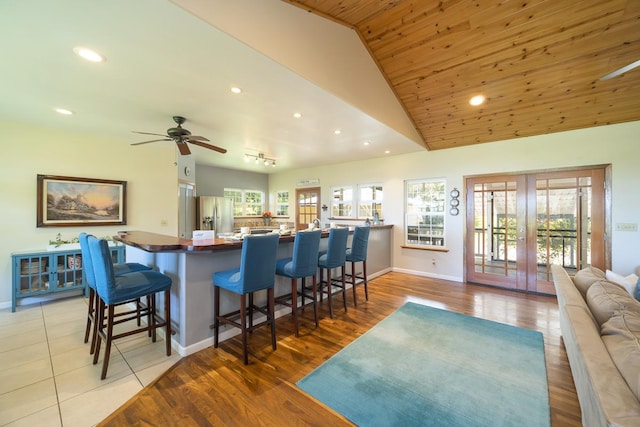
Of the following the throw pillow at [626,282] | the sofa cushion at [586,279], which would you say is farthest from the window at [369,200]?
the throw pillow at [626,282]

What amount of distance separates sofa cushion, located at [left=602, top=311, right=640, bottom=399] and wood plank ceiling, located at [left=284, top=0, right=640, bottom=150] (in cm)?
298

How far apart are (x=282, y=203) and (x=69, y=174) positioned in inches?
203

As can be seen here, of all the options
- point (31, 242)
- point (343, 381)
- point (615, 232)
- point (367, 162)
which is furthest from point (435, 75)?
point (31, 242)

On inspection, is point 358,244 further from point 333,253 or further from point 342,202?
point 342,202

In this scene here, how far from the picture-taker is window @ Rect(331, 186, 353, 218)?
657 cm

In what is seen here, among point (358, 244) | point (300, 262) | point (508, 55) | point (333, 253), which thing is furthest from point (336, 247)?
point (508, 55)

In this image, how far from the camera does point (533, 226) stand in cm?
433

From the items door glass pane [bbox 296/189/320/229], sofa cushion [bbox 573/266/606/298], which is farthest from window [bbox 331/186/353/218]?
sofa cushion [bbox 573/266/606/298]

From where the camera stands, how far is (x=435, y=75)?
3.50m

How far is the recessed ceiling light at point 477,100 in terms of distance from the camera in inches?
145

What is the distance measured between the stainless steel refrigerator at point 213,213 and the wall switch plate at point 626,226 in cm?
755

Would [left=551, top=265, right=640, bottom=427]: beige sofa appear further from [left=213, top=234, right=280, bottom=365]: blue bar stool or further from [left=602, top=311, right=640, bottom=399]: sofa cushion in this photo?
[left=213, top=234, right=280, bottom=365]: blue bar stool

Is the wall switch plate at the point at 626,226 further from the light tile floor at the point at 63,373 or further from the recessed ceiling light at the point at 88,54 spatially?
the recessed ceiling light at the point at 88,54

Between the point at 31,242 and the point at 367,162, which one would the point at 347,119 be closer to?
the point at 367,162
